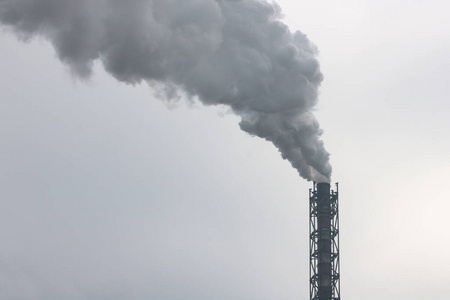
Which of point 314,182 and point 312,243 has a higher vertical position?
point 314,182

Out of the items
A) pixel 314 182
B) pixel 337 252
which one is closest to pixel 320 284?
pixel 337 252

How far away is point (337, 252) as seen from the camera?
7038cm

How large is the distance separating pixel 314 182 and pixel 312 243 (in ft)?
17.7

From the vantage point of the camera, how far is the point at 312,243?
70.6 m

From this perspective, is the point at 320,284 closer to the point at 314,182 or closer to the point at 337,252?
the point at 337,252

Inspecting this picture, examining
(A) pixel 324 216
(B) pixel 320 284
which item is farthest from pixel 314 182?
(B) pixel 320 284

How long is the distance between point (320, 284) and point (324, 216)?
580cm

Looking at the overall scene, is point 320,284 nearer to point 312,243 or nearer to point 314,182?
point 312,243

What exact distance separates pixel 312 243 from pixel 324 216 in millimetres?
2643

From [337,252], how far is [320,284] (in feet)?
10.9

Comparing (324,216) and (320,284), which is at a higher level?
(324,216)

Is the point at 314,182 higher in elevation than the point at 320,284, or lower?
higher

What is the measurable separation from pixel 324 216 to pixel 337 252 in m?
3.38
